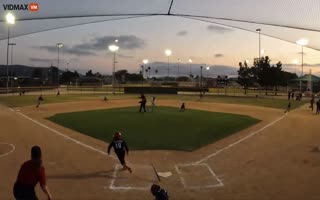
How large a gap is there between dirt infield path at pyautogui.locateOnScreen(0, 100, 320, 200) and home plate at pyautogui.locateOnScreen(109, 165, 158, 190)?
0.07m

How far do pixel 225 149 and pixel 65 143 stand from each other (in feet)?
28.0

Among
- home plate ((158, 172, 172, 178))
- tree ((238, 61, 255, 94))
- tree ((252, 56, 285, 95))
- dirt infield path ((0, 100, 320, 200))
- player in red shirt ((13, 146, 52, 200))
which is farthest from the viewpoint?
tree ((238, 61, 255, 94))

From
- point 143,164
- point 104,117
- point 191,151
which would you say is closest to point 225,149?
point 191,151

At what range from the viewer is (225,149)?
19812mm

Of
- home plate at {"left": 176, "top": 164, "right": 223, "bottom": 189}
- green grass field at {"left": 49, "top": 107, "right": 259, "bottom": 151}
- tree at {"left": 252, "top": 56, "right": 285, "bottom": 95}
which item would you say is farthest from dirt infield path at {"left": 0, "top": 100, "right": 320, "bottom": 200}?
tree at {"left": 252, "top": 56, "right": 285, "bottom": 95}

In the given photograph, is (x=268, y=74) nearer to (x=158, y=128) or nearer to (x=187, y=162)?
(x=158, y=128)

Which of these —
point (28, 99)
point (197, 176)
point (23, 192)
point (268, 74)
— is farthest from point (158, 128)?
point (268, 74)

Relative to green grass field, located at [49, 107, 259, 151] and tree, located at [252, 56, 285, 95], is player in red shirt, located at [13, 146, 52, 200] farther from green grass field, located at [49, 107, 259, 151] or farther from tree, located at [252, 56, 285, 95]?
tree, located at [252, 56, 285, 95]

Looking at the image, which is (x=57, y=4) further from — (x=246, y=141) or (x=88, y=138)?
(x=246, y=141)

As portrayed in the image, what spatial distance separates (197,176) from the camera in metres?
14.5

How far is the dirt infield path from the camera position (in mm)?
12312

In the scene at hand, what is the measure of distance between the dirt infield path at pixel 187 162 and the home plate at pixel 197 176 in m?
0.04

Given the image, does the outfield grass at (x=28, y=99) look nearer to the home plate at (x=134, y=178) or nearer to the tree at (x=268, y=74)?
the home plate at (x=134, y=178)

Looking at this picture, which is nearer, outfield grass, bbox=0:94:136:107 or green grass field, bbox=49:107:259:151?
green grass field, bbox=49:107:259:151
